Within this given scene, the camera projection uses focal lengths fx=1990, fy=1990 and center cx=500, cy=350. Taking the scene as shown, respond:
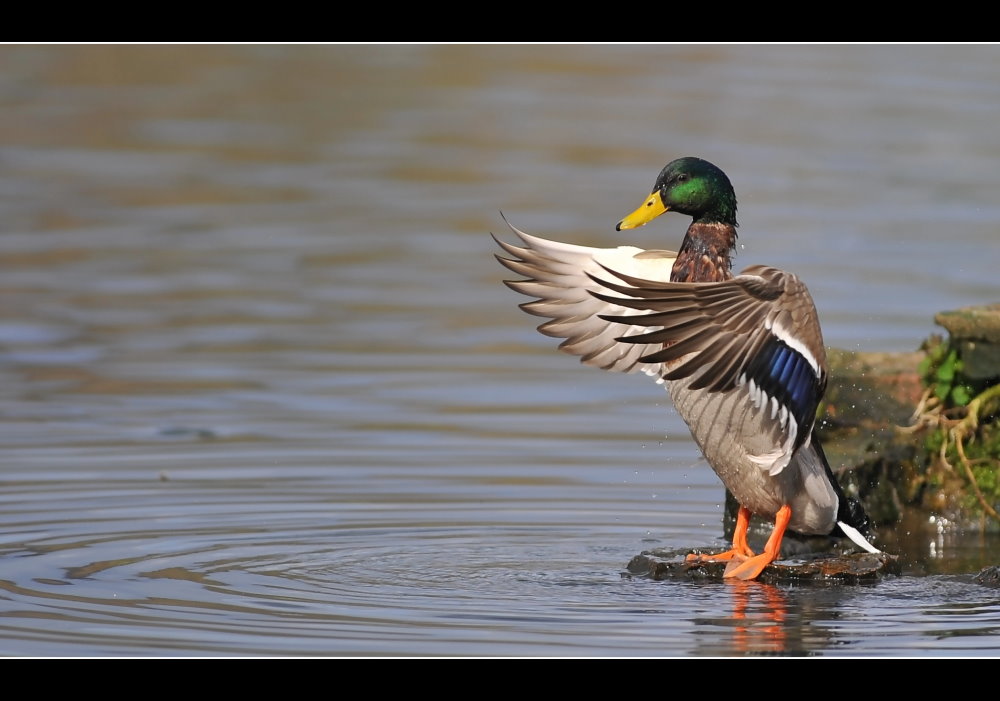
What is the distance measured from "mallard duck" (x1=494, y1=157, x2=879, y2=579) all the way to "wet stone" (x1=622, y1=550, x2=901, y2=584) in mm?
57

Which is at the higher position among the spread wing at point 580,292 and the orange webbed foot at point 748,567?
the spread wing at point 580,292

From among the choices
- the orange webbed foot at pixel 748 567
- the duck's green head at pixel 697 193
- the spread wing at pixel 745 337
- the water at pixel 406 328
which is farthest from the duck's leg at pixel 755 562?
the duck's green head at pixel 697 193

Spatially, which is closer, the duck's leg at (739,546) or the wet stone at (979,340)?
the duck's leg at (739,546)

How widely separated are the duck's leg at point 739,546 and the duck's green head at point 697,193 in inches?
44.7

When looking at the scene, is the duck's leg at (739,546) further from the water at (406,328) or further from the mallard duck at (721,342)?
the water at (406,328)

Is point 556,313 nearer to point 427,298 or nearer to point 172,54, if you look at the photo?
point 427,298

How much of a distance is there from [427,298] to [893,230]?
13.7ft

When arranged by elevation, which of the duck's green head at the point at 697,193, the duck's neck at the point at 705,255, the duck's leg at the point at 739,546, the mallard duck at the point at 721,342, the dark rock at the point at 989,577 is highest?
the duck's green head at the point at 697,193

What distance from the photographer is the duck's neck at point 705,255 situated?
297 inches

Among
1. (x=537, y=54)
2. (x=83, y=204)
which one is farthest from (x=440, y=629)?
(x=537, y=54)

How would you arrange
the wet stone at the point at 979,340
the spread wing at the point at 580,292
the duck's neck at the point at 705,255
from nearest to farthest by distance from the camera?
the duck's neck at the point at 705,255
the spread wing at the point at 580,292
the wet stone at the point at 979,340

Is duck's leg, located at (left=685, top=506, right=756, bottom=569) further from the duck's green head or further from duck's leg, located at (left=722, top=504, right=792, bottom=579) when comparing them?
the duck's green head

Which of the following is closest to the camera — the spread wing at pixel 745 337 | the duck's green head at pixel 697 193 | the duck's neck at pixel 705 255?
the spread wing at pixel 745 337

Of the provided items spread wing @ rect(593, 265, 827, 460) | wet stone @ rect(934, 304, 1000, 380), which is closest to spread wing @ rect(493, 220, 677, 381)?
spread wing @ rect(593, 265, 827, 460)
